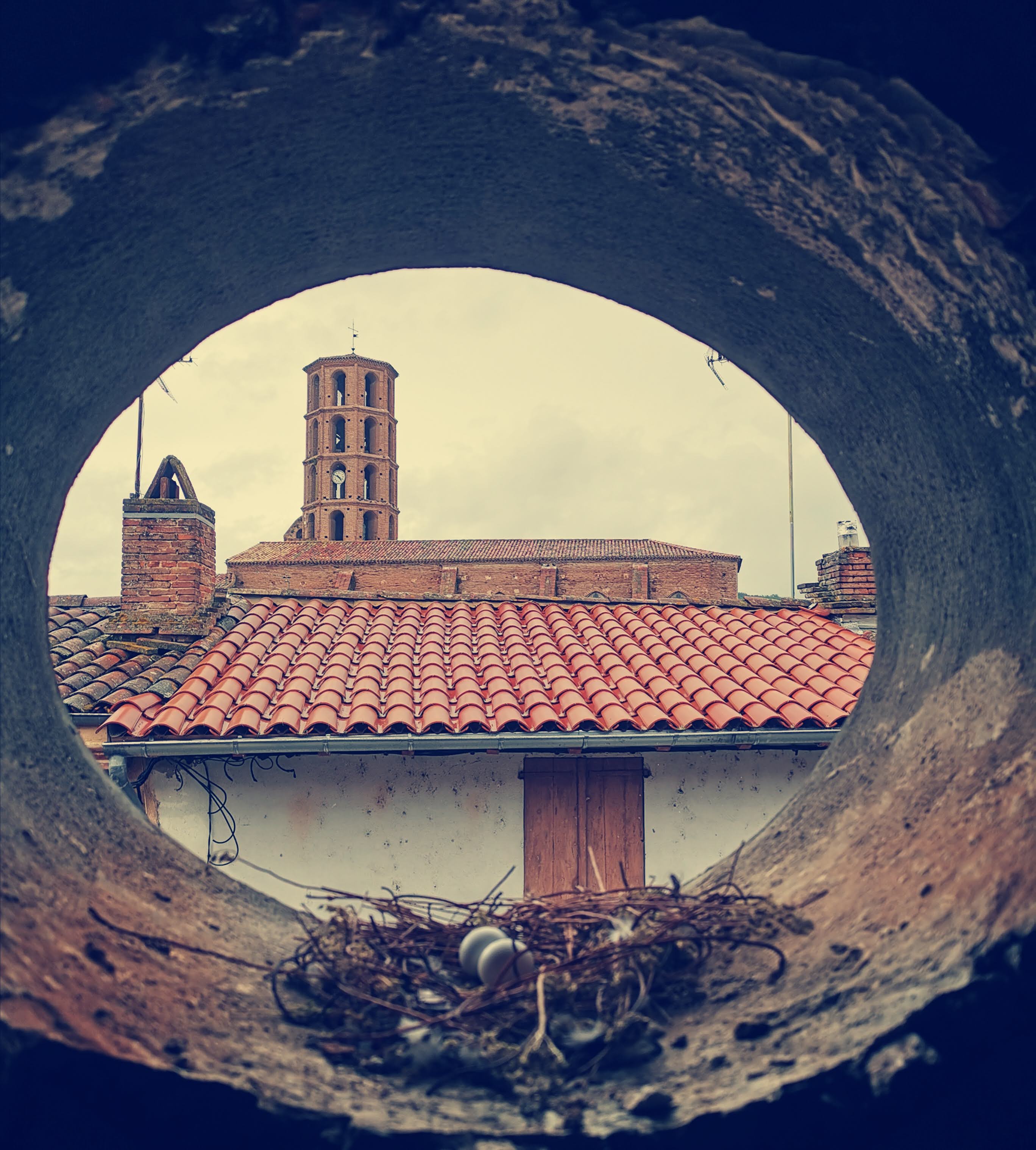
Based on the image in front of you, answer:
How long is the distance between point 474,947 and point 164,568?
6986 mm

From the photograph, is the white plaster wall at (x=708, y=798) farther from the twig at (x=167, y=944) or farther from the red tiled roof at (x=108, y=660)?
the twig at (x=167, y=944)

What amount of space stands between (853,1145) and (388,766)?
565 cm

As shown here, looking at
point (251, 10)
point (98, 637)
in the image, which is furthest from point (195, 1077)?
point (98, 637)

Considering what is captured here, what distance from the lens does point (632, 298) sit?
2.55 m

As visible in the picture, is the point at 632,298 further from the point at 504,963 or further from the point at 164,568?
the point at 164,568

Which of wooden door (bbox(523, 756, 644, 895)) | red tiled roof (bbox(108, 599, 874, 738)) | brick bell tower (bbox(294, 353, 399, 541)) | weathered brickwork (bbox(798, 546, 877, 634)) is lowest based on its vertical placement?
wooden door (bbox(523, 756, 644, 895))

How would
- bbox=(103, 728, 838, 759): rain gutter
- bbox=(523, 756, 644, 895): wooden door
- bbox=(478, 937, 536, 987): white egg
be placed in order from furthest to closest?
bbox=(523, 756, 644, 895): wooden door
bbox=(103, 728, 838, 759): rain gutter
bbox=(478, 937, 536, 987): white egg

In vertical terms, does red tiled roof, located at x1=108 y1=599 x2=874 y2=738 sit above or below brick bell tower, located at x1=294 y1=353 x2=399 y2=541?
below

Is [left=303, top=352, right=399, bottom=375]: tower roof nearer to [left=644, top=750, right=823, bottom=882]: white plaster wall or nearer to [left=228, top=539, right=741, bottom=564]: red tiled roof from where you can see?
[left=228, top=539, right=741, bottom=564]: red tiled roof

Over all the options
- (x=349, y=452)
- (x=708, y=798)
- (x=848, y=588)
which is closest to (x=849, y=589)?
(x=848, y=588)

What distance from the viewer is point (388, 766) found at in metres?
6.86

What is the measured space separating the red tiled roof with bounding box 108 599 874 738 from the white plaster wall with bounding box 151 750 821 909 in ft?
1.67

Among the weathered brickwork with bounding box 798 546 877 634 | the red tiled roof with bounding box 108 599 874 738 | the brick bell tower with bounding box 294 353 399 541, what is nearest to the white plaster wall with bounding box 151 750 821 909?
Result: the red tiled roof with bounding box 108 599 874 738

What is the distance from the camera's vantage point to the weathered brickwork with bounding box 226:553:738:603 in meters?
35.9
